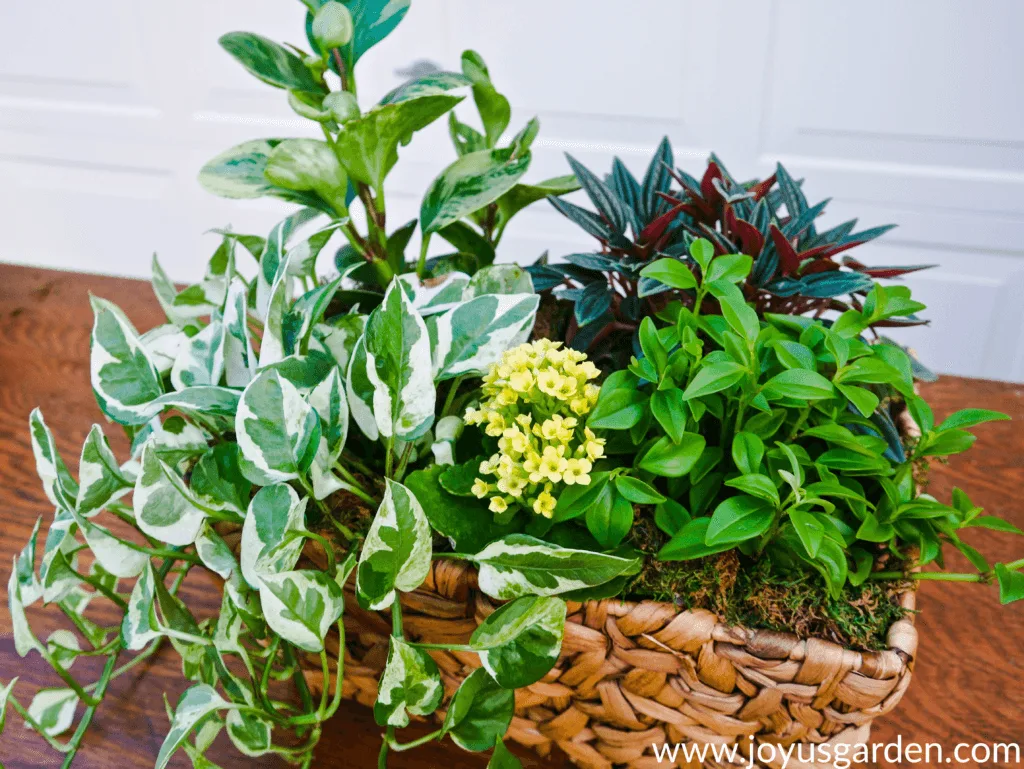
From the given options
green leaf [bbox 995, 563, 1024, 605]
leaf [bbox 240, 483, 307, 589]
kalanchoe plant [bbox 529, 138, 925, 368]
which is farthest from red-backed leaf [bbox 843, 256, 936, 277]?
leaf [bbox 240, 483, 307, 589]

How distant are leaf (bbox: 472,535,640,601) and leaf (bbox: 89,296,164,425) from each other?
0.79 ft

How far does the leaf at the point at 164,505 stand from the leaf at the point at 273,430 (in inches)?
1.7

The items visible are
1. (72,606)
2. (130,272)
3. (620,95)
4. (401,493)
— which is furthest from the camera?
(130,272)

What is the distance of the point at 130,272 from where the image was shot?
2.49 m

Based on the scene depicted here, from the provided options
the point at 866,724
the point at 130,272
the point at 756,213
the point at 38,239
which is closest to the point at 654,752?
the point at 866,724

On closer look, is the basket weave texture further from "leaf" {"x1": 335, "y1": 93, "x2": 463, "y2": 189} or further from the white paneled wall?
the white paneled wall

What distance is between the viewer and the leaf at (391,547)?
0.43 metres

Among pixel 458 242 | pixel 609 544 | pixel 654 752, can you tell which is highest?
pixel 458 242

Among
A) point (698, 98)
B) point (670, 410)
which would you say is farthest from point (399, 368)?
point (698, 98)

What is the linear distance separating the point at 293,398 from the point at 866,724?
41 cm

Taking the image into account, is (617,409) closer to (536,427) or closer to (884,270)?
(536,427)

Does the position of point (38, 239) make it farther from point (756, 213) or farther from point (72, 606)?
point (756, 213)

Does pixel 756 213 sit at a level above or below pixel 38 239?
above

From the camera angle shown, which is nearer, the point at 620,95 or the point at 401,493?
the point at 401,493
